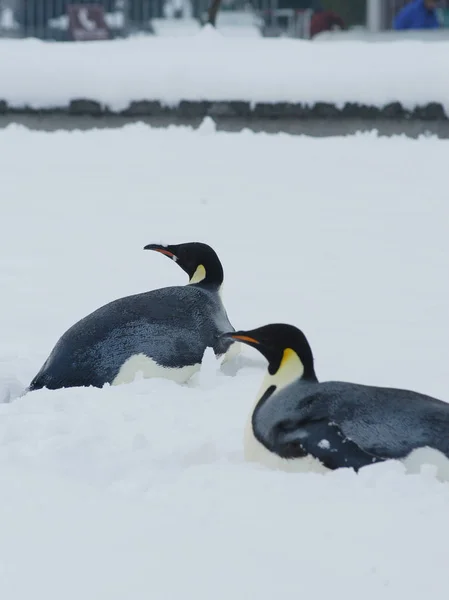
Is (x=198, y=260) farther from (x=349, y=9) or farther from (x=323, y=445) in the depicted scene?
(x=349, y=9)

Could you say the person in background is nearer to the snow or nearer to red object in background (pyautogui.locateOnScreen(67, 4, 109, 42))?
red object in background (pyautogui.locateOnScreen(67, 4, 109, 42))

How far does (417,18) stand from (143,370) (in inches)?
397

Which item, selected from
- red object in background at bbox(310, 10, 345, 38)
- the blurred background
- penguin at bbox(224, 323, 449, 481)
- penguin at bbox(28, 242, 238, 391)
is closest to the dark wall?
the blurred background

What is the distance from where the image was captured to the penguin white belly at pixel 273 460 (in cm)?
278

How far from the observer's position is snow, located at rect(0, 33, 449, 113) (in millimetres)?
9148

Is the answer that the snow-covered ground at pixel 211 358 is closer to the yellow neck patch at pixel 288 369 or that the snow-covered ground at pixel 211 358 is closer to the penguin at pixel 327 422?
the penguin at pixel 327 422

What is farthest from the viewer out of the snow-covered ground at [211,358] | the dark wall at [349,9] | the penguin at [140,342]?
the dark wall at [349,9]

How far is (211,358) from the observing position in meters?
3.92

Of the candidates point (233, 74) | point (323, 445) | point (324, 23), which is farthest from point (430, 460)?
point (324, 23)

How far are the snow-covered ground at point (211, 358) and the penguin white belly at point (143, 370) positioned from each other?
0.11 meters

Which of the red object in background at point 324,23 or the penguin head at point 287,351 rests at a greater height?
the red object in background at point 324,23

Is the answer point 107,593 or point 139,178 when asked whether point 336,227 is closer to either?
point 139,178

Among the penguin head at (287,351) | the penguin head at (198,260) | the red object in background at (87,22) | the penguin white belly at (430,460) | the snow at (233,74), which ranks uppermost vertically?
the red object in background at (87,22)

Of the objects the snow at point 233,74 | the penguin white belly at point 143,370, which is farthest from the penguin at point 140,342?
the snow at point 233,74
